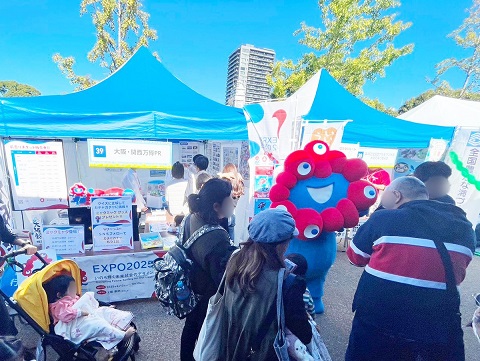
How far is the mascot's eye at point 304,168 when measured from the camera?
2500 millimetres

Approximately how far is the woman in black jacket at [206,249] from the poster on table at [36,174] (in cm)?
299

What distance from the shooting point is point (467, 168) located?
5.26 metres

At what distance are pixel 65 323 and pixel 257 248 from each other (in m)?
1.80

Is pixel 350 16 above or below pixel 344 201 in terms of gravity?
above

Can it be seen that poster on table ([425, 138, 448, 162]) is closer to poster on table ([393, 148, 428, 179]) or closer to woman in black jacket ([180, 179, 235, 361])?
poster on table ([393, 148, 428, 179])

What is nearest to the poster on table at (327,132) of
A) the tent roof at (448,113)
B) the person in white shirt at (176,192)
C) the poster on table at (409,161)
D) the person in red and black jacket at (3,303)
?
the person in white shirt at (176,192)

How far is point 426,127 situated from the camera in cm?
508

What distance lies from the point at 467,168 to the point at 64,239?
7.30 m

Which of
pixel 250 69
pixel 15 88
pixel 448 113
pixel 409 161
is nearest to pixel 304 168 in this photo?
pixel 409 161

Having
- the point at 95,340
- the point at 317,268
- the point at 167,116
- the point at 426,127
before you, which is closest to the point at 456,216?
the point at 317,268

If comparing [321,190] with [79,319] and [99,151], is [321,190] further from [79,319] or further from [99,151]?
[99,151]

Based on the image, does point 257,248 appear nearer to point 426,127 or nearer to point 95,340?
point 95,340

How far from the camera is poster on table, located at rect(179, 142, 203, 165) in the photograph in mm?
5766

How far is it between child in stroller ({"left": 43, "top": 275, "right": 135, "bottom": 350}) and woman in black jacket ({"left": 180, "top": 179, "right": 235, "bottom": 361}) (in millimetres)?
661
